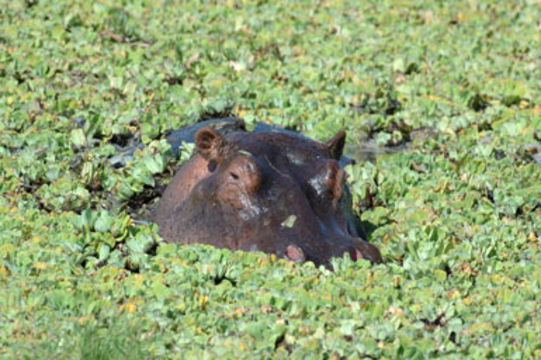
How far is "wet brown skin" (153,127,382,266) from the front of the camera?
5.74 metres

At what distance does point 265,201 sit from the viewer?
19.0ft

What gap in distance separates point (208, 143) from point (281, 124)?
97.2 inches

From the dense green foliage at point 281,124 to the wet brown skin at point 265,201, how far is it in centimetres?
17

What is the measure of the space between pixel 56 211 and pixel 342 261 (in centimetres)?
211

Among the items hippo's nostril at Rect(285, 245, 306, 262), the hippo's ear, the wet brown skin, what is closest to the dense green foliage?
hippo's nostril at Rect(285, 245, 306, 262)

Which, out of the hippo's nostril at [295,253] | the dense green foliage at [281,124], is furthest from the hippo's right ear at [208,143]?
the hippo's nostril at [295,253]

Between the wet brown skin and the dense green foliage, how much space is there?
17cm

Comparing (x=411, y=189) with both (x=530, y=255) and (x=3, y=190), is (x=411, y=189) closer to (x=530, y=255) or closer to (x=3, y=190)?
(x=530, y=255)

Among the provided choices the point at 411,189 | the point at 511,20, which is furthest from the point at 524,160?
the point at 511,20

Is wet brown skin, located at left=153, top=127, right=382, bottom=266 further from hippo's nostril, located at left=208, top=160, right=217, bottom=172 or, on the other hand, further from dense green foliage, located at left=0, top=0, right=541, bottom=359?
dense green foliage, located at left=0, top=0, right=541, bottom=359

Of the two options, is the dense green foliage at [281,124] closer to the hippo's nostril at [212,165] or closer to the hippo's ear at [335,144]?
the hippo's nostril at [212,165]

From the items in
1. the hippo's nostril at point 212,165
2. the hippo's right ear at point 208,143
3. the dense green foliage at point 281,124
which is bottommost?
the dense green foliage at point 281,124

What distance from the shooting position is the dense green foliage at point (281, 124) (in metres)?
4.98

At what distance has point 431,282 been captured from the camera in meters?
5.70
